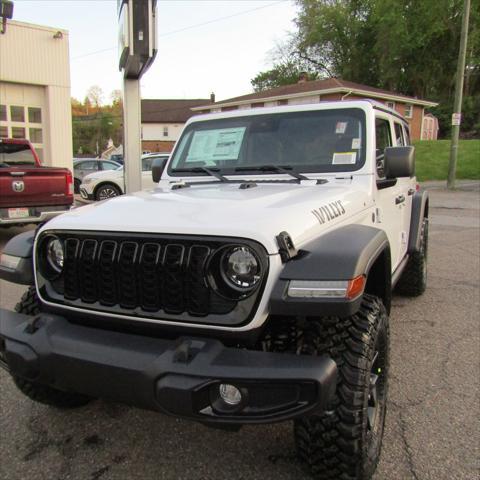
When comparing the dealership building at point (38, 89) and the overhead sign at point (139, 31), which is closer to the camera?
the overhead sign at point (139, 31)

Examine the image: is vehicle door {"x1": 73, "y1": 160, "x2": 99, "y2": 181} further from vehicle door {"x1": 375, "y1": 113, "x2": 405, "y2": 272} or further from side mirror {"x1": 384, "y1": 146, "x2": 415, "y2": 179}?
side mirror {"x1": 384, "y1": 146, "x2": 415, "y2": 179}

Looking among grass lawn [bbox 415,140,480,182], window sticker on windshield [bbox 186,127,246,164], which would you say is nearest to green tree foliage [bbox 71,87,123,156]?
grass lawn [bbox 415,140,480,182]

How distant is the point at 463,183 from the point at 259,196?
65.0 feet

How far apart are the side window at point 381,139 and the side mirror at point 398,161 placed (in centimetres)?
17

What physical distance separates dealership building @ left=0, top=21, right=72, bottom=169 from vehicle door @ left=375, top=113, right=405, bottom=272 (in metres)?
13.3

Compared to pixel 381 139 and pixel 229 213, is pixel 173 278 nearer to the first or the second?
pixel 229 213

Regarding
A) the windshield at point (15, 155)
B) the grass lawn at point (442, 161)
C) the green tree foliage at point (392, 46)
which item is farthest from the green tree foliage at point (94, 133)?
the windshield at point (15, 155)

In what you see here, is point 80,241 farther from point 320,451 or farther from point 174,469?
point 320,451

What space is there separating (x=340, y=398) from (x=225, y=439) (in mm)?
909

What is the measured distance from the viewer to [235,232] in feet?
6.19

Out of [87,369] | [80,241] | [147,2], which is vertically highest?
[147,2]

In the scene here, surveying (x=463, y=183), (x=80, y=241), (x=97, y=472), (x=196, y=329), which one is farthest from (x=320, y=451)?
(x=463, y=183)

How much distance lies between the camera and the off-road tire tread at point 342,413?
6.28 feet

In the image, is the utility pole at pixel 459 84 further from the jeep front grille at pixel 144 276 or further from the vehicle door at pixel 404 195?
the jeep front grille at pixel 144 276
